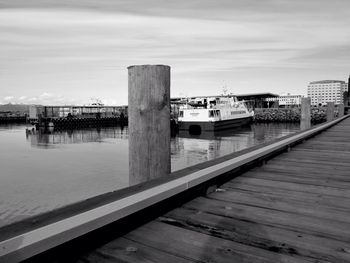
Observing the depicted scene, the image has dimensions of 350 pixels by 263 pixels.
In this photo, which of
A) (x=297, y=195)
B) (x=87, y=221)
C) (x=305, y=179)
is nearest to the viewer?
(x=87, y=221)

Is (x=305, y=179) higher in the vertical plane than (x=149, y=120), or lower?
lower

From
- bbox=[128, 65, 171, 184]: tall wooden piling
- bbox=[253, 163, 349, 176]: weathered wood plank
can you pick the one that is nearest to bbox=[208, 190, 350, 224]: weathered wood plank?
bbox=[128, 65, 171, 184]: tall wooden piling

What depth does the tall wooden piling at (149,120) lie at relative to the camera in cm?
263

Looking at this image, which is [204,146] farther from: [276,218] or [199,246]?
[199,246]

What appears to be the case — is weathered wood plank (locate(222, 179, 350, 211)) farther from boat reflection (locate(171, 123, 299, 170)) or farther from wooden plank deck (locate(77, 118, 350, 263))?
boat reflection (locate(171, 123, 299, 170))

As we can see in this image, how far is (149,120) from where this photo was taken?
8.83 ft

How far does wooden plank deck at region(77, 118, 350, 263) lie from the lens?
1.72m

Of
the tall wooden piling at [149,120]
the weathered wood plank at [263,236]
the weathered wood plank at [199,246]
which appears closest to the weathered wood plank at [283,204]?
the weathered wood plank at [263,236]

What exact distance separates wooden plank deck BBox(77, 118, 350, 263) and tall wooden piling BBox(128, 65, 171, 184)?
0.51 meters

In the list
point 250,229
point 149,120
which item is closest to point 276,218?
point 250,229

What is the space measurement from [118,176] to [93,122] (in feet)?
117

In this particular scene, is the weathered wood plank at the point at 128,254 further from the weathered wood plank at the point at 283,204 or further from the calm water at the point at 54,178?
the calm water at the point at 54,178

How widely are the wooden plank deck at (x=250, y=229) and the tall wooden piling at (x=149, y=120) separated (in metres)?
0.51

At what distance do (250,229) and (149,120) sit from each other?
1.26 meters
